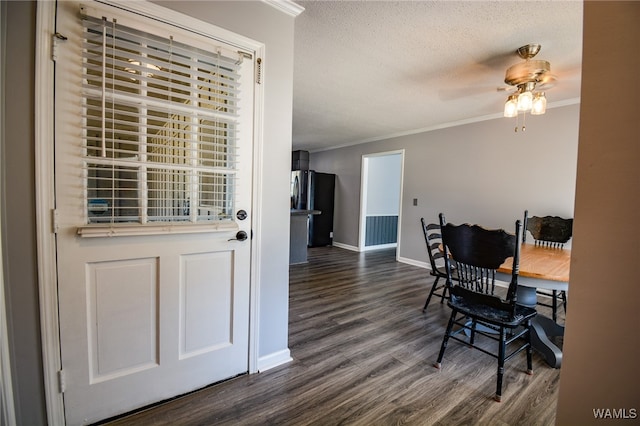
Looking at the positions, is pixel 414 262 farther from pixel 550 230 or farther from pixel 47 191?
pixel 47 191

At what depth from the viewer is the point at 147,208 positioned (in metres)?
1.45

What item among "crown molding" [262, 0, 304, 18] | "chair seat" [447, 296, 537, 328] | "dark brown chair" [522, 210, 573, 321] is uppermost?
"crown molding" [262, 0, 304, 18]

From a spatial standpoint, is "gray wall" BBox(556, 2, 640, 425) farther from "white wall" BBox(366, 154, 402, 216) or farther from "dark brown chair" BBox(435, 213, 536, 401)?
"white wall" BBox(366, 154, 402, 216)

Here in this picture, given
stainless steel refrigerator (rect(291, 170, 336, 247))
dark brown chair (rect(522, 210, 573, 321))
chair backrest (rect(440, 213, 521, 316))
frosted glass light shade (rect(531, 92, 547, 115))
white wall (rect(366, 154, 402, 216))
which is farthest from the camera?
white wall (rect(366, 154, 402, 216))

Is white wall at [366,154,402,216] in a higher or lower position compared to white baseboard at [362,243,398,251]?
higher

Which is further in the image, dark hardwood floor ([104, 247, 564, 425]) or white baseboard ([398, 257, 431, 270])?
white baseboard ([398, 257, 431, 270])

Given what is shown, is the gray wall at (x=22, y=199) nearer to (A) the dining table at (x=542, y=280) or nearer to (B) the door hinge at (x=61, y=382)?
(B) the door hinge at (x=61, y=382)

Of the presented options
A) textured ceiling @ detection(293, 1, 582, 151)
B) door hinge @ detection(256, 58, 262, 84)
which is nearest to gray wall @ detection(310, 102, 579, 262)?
textured ceiling @ detection(293, 1, 582, 151)

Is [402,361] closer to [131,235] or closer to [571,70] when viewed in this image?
[131,235]

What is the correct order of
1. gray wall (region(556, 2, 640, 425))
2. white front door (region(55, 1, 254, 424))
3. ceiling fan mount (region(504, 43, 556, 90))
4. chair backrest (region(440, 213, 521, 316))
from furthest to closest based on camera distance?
ceiling fan mount (region(504, 43, 556, 90)), chair backrest (region(440, 213, 521, 316)), white front door (region(55, 1, 254, 424)), gray wall (region(556, 2, 640, 425))

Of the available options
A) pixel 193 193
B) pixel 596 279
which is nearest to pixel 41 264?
pixel 193 193

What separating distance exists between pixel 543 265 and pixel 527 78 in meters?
1.43

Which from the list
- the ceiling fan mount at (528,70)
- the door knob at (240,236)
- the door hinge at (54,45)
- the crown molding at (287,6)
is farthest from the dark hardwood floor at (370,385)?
the crown molding at (287,6)

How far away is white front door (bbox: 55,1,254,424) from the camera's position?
1.27 metres
